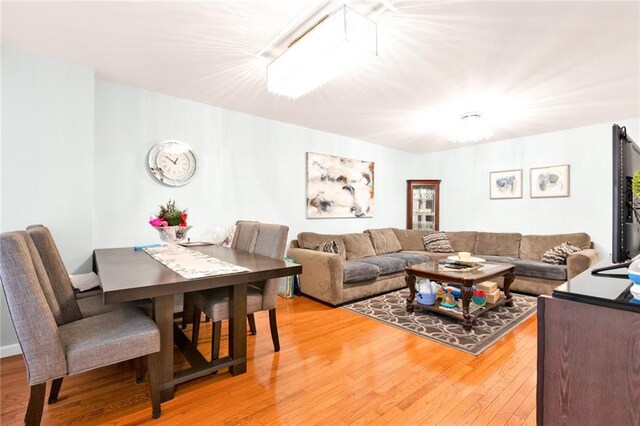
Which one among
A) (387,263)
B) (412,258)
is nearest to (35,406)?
(387,263)

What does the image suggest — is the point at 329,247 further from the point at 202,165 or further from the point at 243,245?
the point at 202,165

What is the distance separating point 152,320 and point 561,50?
3353mm

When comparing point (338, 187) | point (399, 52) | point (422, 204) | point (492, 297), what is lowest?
point (492, 297)

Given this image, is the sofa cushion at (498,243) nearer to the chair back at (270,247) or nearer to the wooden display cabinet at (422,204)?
the wooden display cabinet at (422,204)

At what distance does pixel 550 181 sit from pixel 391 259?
277 centimetres

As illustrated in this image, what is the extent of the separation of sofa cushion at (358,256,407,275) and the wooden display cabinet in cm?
189

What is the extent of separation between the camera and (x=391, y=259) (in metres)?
4.12

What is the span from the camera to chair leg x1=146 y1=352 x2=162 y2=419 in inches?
60.9

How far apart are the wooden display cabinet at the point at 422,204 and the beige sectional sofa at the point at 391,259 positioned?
2.11ft

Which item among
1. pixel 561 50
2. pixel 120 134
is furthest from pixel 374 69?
pixel 120 134

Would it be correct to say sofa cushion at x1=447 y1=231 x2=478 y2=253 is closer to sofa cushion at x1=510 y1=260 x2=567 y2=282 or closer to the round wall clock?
sofa cushion at x1=510 y1=260 x2=567 y2=282

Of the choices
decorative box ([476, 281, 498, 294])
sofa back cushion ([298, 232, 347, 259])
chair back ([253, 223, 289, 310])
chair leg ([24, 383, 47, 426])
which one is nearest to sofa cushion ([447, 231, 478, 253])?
decorative box ([476, 281, 498, 294])

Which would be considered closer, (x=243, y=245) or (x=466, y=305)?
(x=466, y=305)

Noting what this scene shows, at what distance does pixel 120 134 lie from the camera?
115 inches
